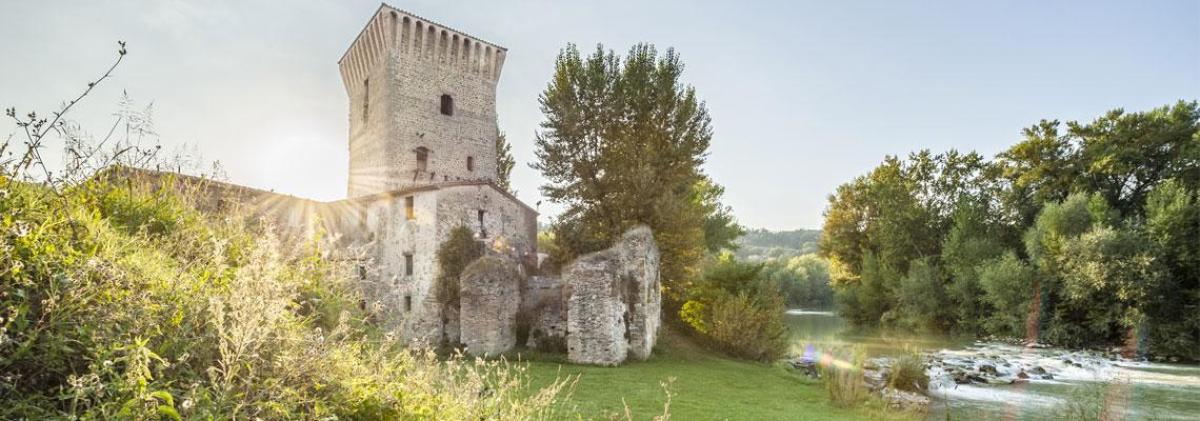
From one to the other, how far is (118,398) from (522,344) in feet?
53.9

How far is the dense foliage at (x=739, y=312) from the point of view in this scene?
20719 mm

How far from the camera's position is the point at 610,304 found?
16641mm

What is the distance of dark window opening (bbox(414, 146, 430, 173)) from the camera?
27.0m

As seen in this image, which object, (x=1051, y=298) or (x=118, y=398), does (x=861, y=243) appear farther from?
(x=118, y=398)

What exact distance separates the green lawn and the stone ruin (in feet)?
2.90

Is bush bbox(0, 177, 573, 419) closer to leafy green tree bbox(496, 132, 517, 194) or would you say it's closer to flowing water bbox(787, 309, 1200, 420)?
flowing water bbox(787, 309, 1200, 420)

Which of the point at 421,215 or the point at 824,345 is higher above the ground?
the point at 421,215

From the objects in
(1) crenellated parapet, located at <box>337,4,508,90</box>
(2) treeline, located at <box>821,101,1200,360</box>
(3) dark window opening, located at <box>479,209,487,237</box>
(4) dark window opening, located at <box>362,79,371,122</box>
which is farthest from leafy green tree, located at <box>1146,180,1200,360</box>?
(4) dark window opening, located at <box>362,79,371,122</box>

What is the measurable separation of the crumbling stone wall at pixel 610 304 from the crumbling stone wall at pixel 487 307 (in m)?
1.96

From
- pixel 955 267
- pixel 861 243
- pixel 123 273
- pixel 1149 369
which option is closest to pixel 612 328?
pixel 123 273

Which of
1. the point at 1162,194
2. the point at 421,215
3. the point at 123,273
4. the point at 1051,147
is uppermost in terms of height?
the point at 1051,147

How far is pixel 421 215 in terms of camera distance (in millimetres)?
20000

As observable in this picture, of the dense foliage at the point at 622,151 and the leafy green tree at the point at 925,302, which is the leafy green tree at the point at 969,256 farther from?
the dense foliage at the point at 622,151

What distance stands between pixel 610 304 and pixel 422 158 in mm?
14944
